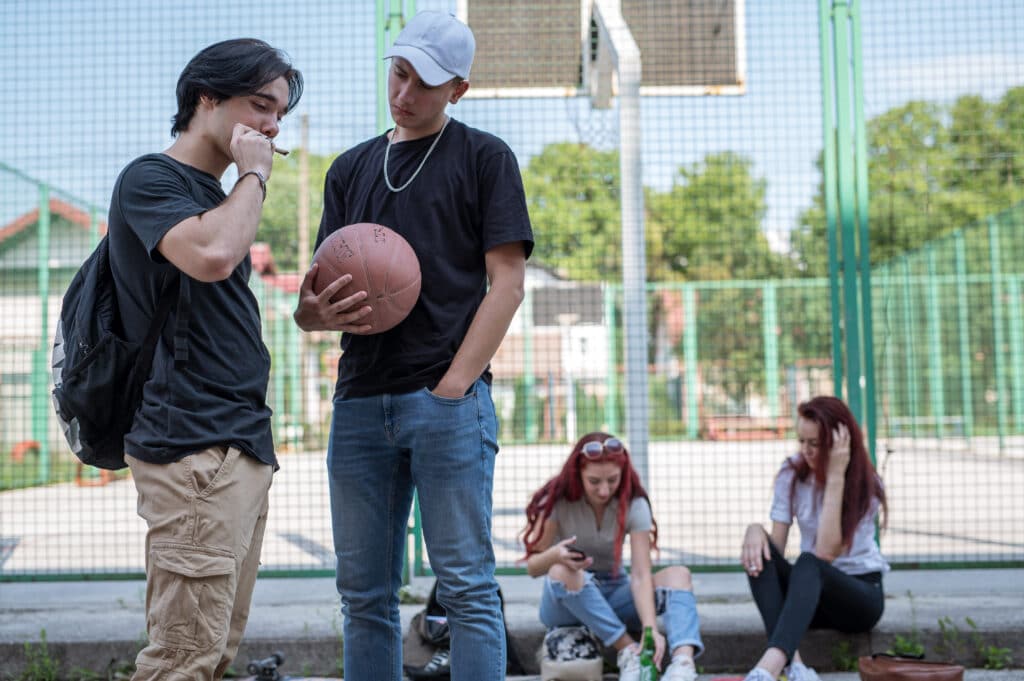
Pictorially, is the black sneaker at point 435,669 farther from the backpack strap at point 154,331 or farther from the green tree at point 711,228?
the green tree at point 711,228

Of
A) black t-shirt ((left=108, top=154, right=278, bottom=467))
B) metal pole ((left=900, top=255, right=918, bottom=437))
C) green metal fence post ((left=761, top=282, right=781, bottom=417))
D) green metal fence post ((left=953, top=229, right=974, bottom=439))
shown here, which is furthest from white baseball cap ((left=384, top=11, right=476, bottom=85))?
metal pole ((left=900, top=255, right=918, bottom=437))

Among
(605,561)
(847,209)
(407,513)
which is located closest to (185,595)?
(407,513)

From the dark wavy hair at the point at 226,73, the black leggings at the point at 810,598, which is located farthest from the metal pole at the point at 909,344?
the dark wavy hair at the point at 226,73

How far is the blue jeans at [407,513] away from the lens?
2.69 meters

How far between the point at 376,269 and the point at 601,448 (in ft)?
6.79

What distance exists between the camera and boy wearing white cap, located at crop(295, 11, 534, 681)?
2.70 metres

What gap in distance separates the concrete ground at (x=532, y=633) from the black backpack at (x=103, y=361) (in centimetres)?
239

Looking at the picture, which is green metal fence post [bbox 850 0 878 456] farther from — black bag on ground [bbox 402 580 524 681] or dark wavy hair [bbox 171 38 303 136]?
dark wavy hair [bbox 171 38 303 136]

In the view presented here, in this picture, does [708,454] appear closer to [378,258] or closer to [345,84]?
[345,84]

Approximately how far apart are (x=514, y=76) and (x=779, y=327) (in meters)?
13.4

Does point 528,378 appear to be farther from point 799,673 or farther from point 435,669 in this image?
point 799,673

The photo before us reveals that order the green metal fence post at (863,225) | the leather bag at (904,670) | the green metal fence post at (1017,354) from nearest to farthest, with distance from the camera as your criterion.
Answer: the leather bag at (904,670)
the green metal fence post at (863,225)
the green metal fence post at (1017,354)

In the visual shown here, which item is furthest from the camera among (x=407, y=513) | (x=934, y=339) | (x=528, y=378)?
(x=934, y=339)

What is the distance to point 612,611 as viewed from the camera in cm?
443
